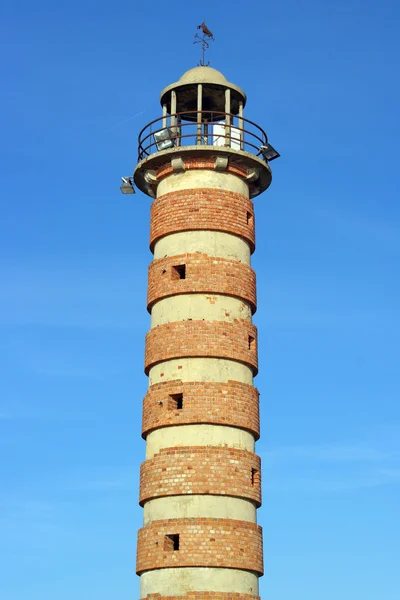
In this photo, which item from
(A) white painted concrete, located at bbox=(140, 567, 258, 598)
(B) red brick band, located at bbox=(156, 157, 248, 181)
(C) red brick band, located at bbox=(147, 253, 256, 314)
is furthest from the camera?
(B) red brick band, located at bbox=(156, 157, 248, 181)

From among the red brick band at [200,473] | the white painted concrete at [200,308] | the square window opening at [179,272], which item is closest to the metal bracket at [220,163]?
the square window opening at [179,272]

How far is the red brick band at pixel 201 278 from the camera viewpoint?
33.7 m

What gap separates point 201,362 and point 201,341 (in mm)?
754

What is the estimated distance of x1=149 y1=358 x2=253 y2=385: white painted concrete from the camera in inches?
1283

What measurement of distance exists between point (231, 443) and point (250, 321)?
5.12 metres

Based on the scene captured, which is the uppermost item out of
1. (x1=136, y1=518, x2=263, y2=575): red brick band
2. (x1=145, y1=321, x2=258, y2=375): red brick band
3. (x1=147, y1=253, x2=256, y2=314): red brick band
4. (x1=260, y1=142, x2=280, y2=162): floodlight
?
(x1=260, y1=142, x2=280, y2=162): floodlight

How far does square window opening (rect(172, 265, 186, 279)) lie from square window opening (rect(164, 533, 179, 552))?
9.47 metres

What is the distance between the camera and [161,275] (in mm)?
34688

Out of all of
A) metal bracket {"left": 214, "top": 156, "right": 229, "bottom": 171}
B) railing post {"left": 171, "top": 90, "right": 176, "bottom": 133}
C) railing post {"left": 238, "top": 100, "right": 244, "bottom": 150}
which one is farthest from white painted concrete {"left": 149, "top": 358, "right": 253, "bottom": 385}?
railing post {"left": 171, "top": 90, "right": 176, "bottom": 133}

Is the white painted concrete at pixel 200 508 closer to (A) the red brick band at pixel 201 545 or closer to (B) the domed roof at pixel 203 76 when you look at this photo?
(A) the red brick band at pixel 201 545

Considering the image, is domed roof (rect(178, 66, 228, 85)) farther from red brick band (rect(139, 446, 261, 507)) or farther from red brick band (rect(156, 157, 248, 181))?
red brick band (rect(139, 446, 261, 507))

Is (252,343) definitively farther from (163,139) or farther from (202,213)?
(163,139)

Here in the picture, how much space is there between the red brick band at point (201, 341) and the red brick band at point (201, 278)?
4.01 ft

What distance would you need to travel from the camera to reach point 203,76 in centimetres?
3728
